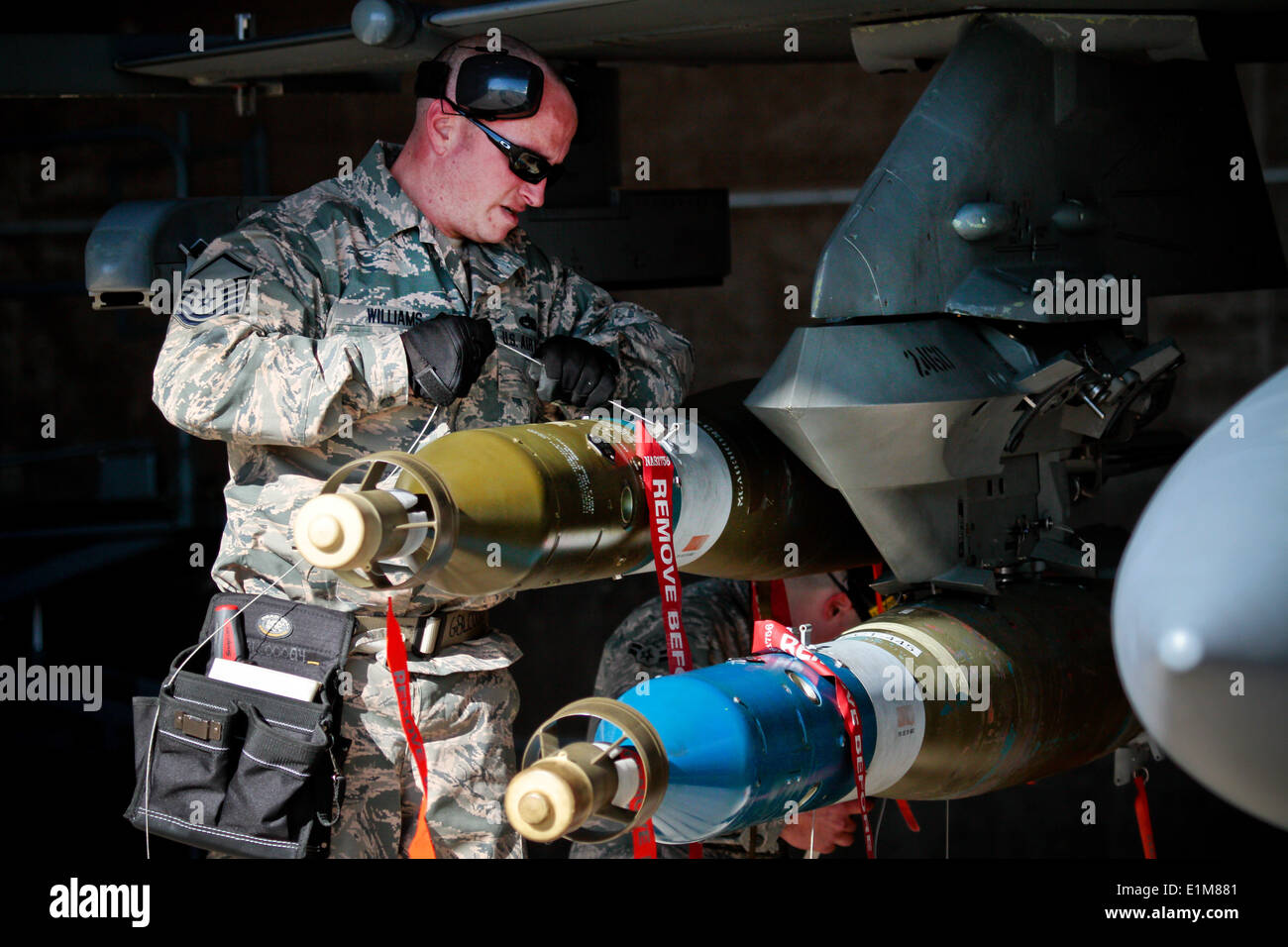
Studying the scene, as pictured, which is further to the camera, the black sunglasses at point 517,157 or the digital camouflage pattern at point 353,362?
the black sunglasses at point 517,157

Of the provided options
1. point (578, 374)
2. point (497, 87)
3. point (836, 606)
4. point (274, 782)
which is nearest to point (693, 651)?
point (836, 606)

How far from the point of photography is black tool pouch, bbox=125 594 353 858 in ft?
8.08

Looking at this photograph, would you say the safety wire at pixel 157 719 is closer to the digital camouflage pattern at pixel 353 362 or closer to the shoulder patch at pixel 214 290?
the digital camouflage pattern at pixel 353 362

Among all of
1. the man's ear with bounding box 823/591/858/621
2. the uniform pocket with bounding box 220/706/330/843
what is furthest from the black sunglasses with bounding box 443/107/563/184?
the man's ear with bounding box 823/591/858/621

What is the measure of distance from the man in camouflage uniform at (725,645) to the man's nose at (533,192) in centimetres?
110

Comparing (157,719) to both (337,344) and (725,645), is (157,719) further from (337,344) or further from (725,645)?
(725,645)

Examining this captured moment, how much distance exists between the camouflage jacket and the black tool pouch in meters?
0.09

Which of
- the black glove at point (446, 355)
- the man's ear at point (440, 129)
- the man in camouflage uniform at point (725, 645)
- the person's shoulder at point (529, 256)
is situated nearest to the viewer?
the black glove at point (446, 355)

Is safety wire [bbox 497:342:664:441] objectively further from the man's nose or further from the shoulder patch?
the shoulder patch

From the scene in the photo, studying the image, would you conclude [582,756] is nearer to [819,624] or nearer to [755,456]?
[755,456]

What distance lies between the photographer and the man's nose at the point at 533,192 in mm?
2705

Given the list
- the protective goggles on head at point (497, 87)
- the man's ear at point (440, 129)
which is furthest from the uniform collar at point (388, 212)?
the protective goggles on head at point (497, 87)

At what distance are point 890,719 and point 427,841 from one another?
31.4 inches

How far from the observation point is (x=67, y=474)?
850 centimetres
